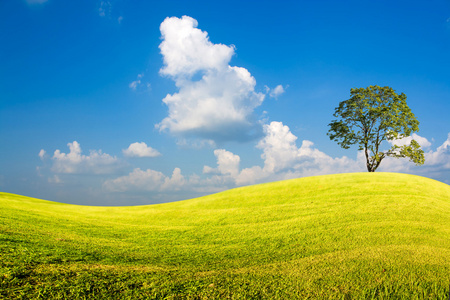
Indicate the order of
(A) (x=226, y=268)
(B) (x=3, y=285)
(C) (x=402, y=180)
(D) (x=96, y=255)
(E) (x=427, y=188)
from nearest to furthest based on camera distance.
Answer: (B) (x=3, y=285) < (A) (x=226, y=268) < (D) (x=96, y=255) < (E) (x=427, y=188) < (C) (x=402, y=180)

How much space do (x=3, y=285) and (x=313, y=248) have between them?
1015cm

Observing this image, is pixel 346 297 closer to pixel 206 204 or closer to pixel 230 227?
pixel 230 227

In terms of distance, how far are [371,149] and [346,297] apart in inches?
1269

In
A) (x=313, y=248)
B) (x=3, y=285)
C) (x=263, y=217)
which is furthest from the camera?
A: (x=263, y=217)

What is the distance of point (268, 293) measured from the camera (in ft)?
21.6

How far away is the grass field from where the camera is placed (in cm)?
670

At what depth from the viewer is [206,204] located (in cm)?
2347

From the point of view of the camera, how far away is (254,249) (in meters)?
11.7

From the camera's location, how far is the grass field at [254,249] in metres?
6.70

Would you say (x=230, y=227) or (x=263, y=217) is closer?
(x=230, y=227)

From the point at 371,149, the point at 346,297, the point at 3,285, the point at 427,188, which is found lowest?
the point at 346,297

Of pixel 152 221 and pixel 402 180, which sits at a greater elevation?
pixel 402 180

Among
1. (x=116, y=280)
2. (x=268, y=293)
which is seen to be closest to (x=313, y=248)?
(x=268, y=293)

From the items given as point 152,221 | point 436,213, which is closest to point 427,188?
point 436,213
